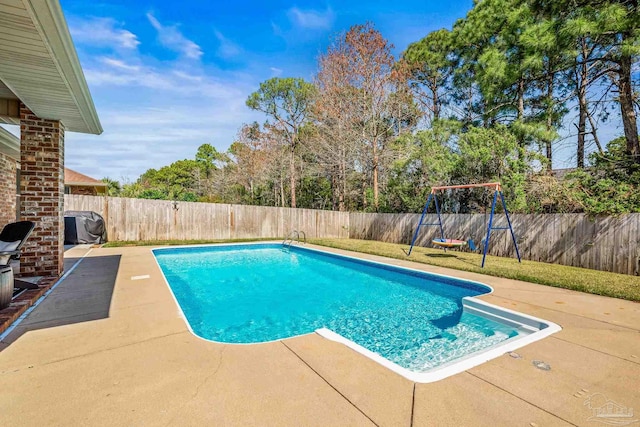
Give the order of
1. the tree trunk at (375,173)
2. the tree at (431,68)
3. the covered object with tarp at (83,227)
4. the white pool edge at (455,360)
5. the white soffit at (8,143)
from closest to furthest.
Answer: the white pool edge at (455,360) → the white soffit at (8,143) → the covered object with tarp at (83,227) → the tree trunk at (375,173) → the tree at (431,68)

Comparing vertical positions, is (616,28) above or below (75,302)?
above

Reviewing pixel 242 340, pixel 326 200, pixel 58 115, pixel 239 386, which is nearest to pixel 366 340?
pixel 242 340

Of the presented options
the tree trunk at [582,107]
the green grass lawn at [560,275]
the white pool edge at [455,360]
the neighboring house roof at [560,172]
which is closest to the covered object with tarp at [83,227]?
the green grass lawn at [560,275]

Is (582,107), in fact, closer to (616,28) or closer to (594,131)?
(594,131)

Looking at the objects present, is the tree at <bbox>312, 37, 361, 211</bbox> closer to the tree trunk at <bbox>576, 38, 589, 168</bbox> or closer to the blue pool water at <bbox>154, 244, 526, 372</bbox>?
the tree trunk at <bbox>576, 38, 589, 168</bbox>

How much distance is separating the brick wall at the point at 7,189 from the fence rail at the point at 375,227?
1.70 meters

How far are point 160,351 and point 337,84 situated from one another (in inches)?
541

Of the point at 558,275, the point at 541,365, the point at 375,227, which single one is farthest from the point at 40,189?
the point at 375,227

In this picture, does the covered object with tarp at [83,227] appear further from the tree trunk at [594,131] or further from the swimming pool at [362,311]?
the tree trunk at [594,131]

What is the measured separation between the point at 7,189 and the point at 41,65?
254 inches

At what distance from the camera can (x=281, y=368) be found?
2244 millimetres

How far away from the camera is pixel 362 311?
15.2 feet

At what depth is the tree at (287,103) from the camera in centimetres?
1805

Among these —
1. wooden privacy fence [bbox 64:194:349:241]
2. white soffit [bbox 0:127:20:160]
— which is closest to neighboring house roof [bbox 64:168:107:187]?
wooden privacy fence [bbox 64:194:349:241]
